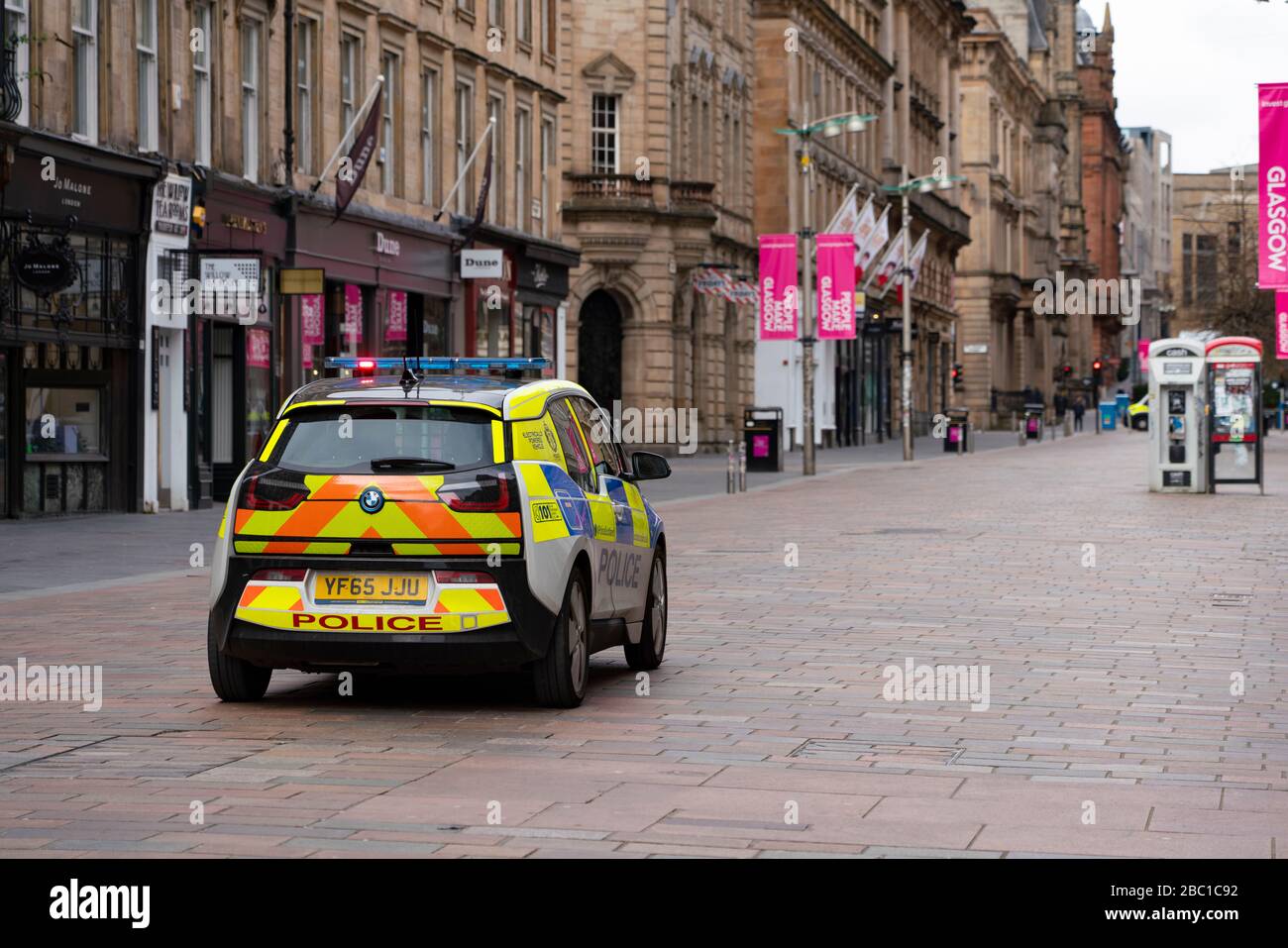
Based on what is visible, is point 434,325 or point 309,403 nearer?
point 309,403

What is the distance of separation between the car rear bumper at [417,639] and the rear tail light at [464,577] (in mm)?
21

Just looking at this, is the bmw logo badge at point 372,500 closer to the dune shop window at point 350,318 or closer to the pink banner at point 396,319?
the dune shop window at point 350,318

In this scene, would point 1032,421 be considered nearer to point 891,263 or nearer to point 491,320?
point 891,263

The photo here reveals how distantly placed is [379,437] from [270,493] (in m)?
0.59

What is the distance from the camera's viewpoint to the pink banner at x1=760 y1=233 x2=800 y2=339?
5562 centimetres

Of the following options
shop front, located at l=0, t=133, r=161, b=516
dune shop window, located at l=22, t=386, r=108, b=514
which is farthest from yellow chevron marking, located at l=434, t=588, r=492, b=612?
dune shop window, located at l=22, t=386, r=108, b=514

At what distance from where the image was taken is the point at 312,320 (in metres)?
35.4

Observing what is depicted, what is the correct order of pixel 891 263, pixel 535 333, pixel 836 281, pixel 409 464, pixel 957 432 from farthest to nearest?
pixel 957 432 < pixel 891 263 < pixel 836 281 < pixel 535 333 < pixel 409 464

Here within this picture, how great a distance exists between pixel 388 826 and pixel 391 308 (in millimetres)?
31348

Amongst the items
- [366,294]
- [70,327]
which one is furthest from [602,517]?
[366,294]

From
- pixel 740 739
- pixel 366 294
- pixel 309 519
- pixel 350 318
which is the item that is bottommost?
pixel 740 739

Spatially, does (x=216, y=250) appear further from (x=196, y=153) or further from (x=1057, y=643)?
(x=1057, y=643)

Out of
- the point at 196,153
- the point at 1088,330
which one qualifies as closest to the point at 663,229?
the point at 196,153

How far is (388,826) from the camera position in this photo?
803 cm
